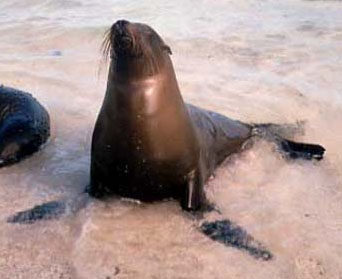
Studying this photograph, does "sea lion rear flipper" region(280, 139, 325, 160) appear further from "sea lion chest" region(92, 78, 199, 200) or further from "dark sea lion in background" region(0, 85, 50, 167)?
"dark sea lion in background" region(0, 85, 50, 167)

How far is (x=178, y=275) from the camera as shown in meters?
3.37

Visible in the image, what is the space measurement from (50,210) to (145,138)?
76 cm

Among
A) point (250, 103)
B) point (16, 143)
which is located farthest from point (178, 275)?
point (250, 103)

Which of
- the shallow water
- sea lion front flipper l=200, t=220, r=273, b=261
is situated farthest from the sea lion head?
sea lion front flipper l=200, t=220, r=273, b=261

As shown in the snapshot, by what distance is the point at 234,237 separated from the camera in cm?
375

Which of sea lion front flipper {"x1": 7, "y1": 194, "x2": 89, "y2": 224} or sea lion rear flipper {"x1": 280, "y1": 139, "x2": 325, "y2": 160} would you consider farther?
sea lion rear flipper {"x1": 280, "y1": 139, "x2": 325, "y2": 160}

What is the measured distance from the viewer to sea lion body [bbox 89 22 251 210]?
3859mm

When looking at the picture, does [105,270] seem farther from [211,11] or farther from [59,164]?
[211,11]

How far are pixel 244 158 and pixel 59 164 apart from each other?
4.63 feet

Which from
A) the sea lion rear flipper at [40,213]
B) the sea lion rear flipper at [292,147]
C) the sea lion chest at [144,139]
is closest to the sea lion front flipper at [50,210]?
the sea lion rear flipper at [40,213]

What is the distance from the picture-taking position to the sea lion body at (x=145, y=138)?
3.86 meters

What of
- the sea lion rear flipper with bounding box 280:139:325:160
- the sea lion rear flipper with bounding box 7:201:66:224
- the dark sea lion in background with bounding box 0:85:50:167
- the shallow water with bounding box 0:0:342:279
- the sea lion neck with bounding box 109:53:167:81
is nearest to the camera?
the shallow water with bounding box 0:0:342:279

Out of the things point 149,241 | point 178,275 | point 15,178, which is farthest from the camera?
point 15,178

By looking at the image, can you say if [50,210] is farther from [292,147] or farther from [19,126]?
[292,147]
